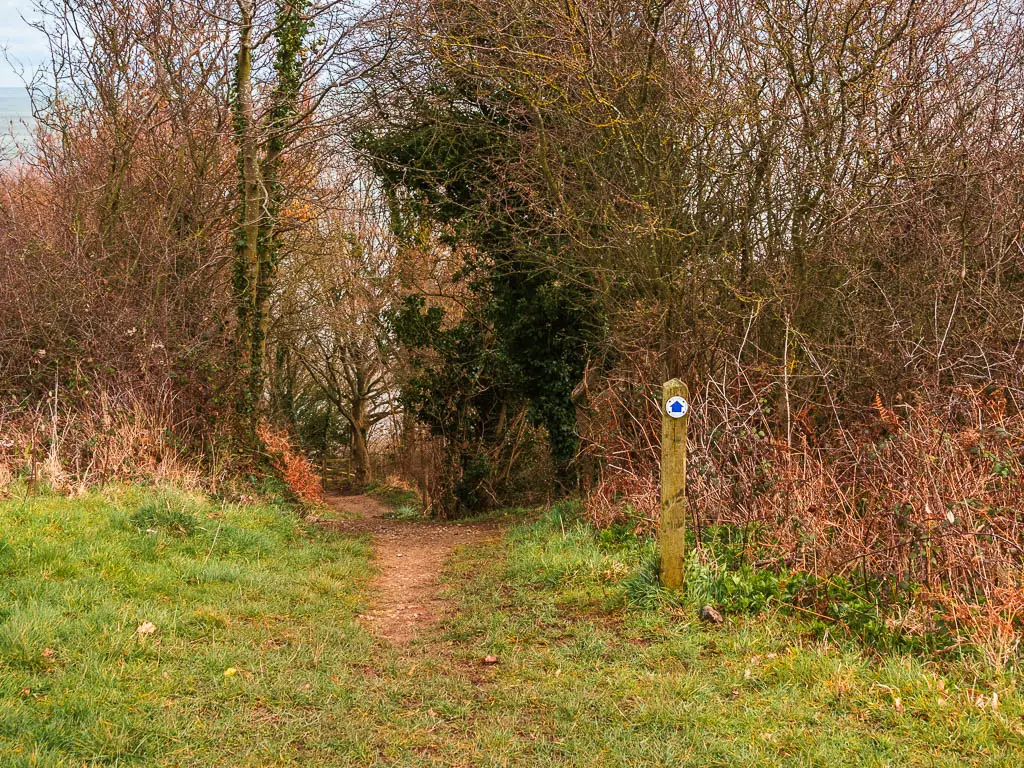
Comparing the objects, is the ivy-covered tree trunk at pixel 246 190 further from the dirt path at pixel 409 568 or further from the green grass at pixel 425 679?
the green grass at pixel 425 679

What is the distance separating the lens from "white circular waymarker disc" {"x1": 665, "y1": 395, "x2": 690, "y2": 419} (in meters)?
6.13

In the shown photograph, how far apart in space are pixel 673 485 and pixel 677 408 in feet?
1.97

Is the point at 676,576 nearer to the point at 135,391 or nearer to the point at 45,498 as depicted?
the point at 45,498

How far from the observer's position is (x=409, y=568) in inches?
355

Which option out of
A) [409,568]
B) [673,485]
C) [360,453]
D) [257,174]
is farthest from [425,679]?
[360,453]

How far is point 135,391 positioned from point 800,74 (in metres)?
9.19

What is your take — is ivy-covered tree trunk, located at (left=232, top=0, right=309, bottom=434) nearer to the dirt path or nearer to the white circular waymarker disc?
the dirt path

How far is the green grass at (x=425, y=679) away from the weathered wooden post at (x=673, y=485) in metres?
0.30

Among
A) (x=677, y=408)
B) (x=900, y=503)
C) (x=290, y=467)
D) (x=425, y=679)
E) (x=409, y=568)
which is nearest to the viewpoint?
(x=425, y=679)

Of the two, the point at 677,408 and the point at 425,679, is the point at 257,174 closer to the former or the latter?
the point at 677,408

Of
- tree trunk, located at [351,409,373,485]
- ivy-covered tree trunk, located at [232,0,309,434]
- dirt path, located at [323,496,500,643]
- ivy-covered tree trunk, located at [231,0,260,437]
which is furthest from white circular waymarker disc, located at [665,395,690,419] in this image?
tree trunk, located at [351,409,373,485]

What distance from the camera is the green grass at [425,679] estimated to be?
385 cm

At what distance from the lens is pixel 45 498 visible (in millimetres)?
7527

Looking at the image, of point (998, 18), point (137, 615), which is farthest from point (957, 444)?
point (998, 18)
